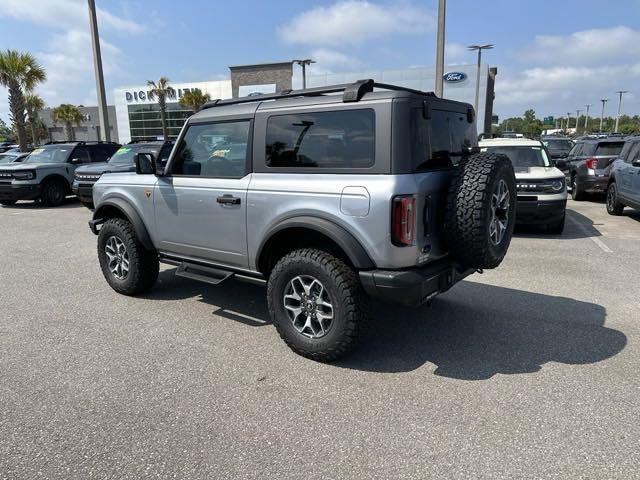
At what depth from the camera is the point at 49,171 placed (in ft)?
43.3

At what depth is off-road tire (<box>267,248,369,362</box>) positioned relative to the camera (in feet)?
11.1

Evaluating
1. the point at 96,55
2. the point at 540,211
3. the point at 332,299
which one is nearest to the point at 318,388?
the point at 332,299

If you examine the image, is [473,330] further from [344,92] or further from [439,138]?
[344,92]

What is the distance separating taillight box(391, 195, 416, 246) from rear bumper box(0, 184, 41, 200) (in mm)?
12833

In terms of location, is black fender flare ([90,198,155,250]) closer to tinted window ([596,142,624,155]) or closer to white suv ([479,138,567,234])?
white suv ([479,138,567,234])

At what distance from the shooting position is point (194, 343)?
4.02 metres

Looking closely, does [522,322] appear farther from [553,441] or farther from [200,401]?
[200,401]

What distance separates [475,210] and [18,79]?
87.9 ft

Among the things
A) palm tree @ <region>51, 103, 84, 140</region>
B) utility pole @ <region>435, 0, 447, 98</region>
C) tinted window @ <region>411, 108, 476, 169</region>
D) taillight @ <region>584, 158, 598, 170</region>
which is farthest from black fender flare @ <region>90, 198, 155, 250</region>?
palm tree @ <region>51, 103, 84, 140</region>

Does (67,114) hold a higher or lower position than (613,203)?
higher

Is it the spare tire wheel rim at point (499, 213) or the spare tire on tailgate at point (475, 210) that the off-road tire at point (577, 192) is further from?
the spare tire on tailgate at point (475, 210)

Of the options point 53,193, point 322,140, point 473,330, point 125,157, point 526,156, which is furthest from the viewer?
point 53,193

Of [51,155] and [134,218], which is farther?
[51,155]

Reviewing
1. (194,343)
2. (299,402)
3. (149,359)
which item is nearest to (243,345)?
(194,343)
